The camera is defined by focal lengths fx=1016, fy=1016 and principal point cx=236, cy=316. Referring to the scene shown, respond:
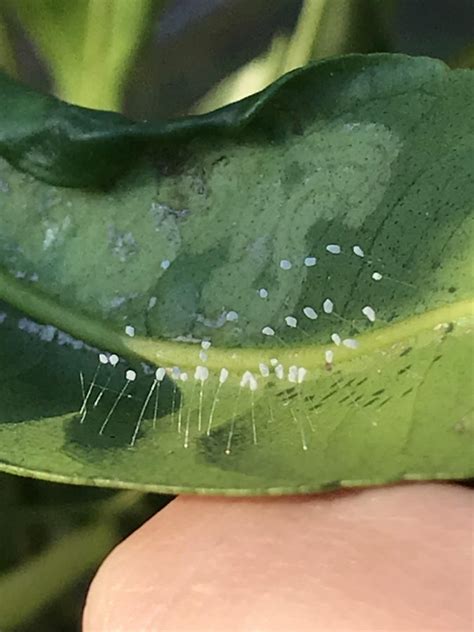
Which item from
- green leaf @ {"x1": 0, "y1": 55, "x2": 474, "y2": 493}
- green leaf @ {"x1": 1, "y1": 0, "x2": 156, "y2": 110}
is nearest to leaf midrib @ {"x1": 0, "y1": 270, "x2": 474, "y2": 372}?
green leaf @ {"x1": 0, "y1": 55, "x2": 474, "y2": 493}

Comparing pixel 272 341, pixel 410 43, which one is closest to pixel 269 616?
pixel 272 341

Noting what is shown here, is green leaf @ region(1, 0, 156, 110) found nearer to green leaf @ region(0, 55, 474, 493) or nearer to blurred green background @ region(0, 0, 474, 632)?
blurred green background @ region(0, 0, 474, 632)

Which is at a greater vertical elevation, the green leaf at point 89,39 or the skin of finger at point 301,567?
the green leaf at point 89,39

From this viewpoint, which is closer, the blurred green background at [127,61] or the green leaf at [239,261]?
the green leaf at [239,261]

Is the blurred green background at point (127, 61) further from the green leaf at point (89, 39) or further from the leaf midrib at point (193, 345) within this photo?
the leaf midrib at point (193, 345)

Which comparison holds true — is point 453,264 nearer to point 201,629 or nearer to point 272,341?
point 272,341

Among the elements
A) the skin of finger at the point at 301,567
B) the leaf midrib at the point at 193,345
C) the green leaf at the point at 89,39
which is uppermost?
the green leaf at the point at 89,39

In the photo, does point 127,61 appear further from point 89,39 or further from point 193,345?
point 193,345

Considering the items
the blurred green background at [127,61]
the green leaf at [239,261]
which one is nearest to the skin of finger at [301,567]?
the green leaf at [239,261]
